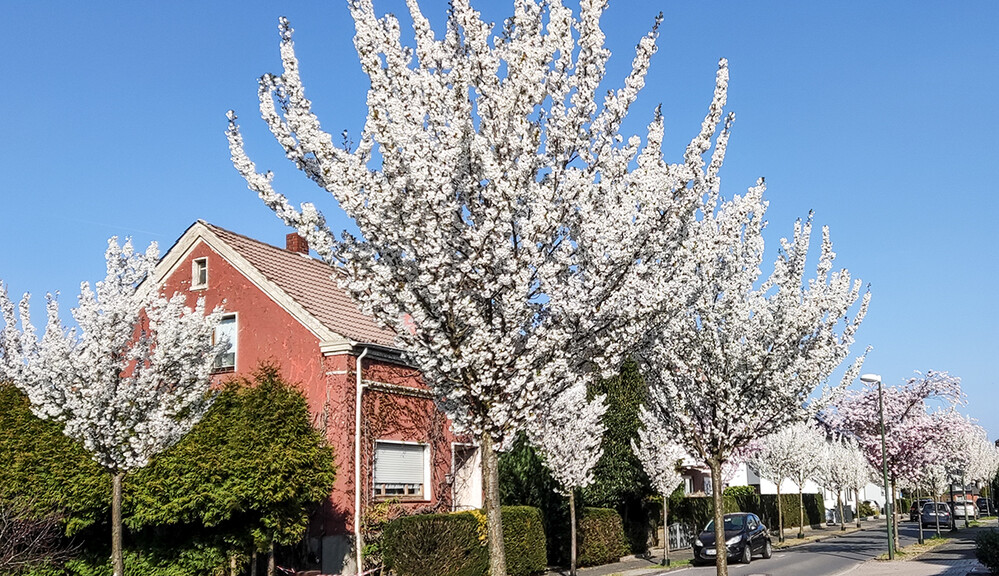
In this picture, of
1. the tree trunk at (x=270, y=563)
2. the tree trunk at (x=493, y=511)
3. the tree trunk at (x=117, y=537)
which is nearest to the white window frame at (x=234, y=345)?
the tree trunk at (x=270, y=563)

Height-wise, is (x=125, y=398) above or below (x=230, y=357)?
below

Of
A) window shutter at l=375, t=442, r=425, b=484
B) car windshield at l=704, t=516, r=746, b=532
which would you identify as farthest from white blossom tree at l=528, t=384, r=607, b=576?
car windshield at l=704, t=516, r=746, b=532

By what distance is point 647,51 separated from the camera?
907 cm

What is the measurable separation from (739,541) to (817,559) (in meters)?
2.61

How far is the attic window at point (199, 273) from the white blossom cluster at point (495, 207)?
14274 mm

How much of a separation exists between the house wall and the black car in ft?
28.9

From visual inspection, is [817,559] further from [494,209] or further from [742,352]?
[494,209]

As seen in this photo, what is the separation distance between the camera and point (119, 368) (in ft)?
44.5

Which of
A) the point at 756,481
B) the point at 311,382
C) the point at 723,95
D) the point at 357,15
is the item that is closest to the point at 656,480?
the point at 311,382

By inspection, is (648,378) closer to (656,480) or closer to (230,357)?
(230,357)

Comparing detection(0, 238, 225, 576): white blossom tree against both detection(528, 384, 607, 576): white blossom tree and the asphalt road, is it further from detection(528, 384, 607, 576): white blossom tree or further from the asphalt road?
the asphalt road

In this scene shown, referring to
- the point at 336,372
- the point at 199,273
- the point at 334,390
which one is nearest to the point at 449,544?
the point at 334,390

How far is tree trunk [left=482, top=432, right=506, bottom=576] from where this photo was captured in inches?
332

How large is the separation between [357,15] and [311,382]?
12.9m
